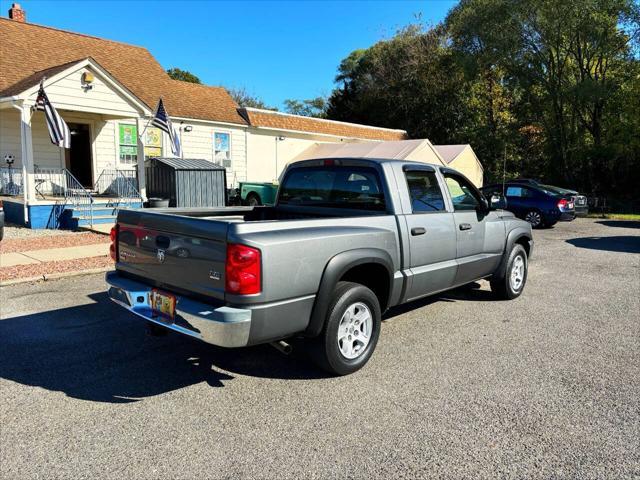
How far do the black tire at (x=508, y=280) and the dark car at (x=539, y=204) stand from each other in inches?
361

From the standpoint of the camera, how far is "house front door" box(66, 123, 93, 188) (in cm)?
1608

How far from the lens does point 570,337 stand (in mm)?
5156

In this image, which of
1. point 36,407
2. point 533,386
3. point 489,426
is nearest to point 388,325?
point 533,386

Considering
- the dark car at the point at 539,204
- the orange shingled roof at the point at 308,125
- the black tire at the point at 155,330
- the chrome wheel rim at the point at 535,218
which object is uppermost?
the orange shingled roof at the point at 308,125

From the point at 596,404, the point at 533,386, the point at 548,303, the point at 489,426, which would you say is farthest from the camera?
the point at 548,303

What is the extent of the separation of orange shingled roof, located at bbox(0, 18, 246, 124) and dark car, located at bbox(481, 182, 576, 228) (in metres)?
11.3

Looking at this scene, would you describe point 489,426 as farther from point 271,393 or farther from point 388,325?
point 388,325

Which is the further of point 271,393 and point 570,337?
point 570,337

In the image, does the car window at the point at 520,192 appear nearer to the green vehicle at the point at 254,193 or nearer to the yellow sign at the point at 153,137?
the green vehicle at the point at 254,193

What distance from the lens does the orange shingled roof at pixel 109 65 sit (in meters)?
15.4

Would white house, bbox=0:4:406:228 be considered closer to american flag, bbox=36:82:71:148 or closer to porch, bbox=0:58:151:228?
porch, bbox=0:58:151:228

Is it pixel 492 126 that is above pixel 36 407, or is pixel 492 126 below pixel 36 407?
above

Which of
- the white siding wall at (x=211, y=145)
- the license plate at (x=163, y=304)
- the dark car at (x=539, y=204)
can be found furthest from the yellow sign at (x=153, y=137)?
the license plate at (x=163, y=304)

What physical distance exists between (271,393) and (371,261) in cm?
134
